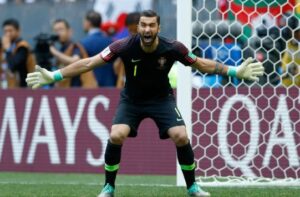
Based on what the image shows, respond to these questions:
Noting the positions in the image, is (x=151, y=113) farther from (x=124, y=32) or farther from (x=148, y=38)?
(x=124, y=32)

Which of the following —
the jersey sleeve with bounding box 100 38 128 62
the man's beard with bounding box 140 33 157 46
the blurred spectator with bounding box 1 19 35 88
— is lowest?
the blurred spectator with bounding box 1 19 35 88

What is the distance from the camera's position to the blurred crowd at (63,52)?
13352 mm

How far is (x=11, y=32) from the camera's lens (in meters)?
14.5

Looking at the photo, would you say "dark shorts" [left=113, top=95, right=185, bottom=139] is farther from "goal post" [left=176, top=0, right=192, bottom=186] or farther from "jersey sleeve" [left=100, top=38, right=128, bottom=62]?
"goal post" [left=176, top=0, right=192, bottom=186]

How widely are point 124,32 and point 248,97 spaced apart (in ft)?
11.7

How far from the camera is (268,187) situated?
9.88 meters

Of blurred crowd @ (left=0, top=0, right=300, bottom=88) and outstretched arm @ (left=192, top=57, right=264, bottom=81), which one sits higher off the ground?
outstretched arm @ (left=192, top=57, right=264, bottom=81)

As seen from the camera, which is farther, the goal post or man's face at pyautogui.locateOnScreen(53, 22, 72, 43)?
man's face at pyautogui.locateOnScreen(53, 22, 72, 43)

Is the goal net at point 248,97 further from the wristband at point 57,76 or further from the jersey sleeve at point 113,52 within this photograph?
the wristband at point 57,76

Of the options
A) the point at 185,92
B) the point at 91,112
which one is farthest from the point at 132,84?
the point at 91,112

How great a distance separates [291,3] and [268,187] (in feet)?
7.44

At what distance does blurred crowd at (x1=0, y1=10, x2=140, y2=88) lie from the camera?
13352mm

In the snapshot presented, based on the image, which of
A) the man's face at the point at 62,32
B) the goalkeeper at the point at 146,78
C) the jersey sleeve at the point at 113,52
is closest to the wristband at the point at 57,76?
the goalkeeper at the point at 146,78

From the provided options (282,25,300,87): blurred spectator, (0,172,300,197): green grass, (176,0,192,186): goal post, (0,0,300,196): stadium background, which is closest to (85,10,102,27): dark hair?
(0,0,300,196): stadium background
